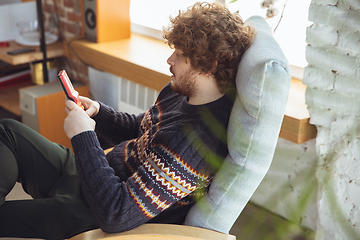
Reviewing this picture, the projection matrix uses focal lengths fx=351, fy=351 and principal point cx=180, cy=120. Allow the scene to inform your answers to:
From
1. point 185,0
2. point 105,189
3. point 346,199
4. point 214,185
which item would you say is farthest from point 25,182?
point 185,0

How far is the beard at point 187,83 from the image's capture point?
106 centimetres

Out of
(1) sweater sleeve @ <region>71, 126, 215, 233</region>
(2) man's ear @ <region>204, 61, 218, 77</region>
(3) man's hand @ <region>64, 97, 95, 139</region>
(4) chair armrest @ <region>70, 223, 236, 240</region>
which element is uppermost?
(2) man's ear @ <region>204, 61, 218, 77</region>

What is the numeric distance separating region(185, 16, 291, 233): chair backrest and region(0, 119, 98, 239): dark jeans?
15.3 inches

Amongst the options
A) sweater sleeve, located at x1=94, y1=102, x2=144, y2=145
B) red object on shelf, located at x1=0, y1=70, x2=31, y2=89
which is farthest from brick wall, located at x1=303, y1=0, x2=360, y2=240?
red object on shelf, located at x1=0, y1=70, x2=31, y2=89

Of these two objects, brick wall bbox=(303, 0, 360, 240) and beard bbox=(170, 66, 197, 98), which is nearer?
beard bbox=(170, 66, 197, 98)

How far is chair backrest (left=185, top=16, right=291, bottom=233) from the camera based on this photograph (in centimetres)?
87

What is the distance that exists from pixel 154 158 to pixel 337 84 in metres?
0.73

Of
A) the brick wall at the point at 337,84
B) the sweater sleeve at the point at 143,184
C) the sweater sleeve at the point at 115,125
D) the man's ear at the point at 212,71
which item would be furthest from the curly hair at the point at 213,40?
the sweater sleeve at the point at 115,125

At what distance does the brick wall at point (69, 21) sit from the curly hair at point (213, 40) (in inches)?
62.3

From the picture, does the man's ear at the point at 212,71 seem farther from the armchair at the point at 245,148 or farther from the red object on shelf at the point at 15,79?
the red object on shelf at the point at 15,79

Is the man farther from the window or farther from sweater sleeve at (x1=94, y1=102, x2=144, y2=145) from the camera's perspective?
the window

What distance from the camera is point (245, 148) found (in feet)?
3.04

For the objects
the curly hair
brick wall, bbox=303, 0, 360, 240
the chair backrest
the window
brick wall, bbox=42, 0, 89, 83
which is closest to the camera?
the chair backrest

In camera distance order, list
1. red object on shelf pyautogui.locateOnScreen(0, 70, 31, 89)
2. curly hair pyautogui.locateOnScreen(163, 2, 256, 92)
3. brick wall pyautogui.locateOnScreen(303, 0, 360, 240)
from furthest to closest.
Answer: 1. red object on shelf pyautogui.locateOnScreen(0, 70, 31, 89)
2. brick wall pyautogui.locateOnScreen(303, 0, 360, 240)
3. curly hair pyautogui.locateOnScreen(163, 2, 256, 92)
